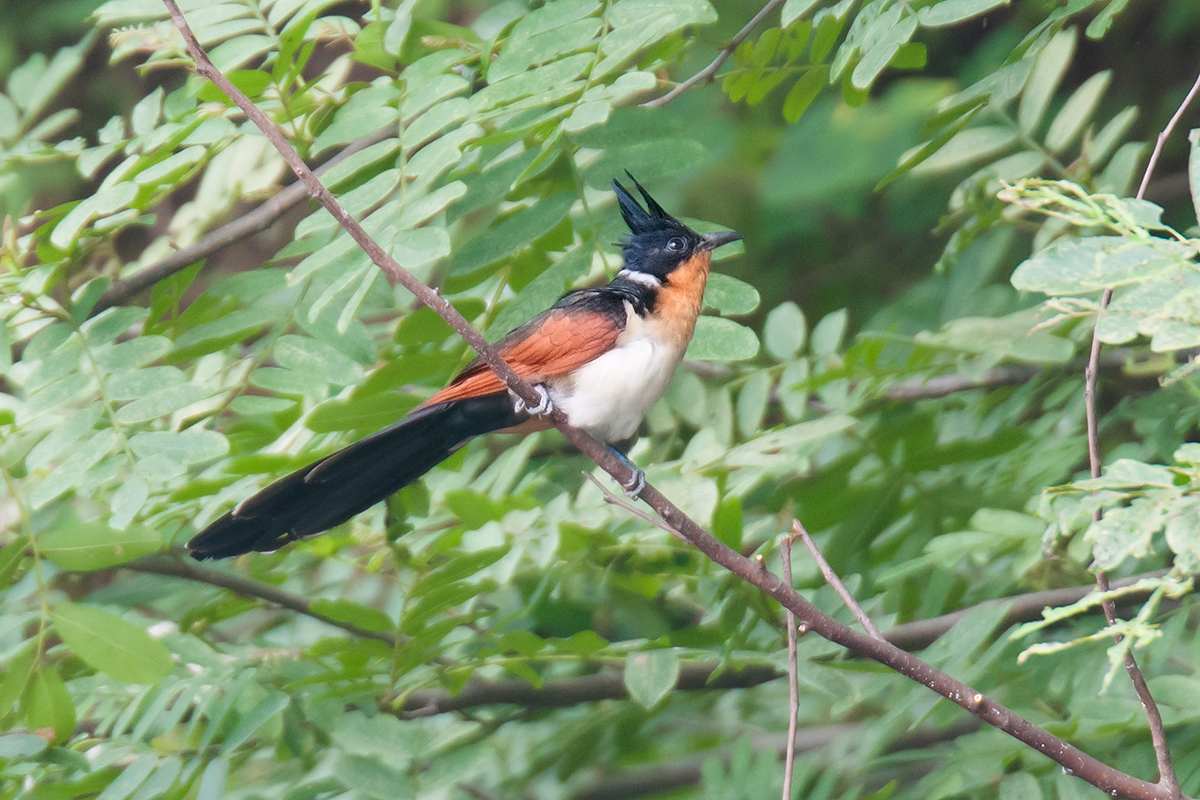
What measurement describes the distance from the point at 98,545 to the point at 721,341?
1.30m

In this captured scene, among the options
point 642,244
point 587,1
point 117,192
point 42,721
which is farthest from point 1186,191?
point 42,721

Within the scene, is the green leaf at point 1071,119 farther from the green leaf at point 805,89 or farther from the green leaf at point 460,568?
the green leaf at point 460,568

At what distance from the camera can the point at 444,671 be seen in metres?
2.46

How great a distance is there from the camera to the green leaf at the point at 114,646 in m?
2.29

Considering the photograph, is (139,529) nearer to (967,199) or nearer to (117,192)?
(117,192)

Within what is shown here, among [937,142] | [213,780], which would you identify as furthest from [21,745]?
[937,142]

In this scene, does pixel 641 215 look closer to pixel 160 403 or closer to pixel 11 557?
pixel 160 403

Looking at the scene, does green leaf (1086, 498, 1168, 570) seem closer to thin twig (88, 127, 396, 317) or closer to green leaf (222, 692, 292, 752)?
green leaf (222, 692, 292, 752)

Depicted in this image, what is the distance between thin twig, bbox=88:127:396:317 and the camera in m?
2.54

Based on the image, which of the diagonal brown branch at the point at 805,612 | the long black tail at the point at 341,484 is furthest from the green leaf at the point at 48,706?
the diagonal brown branch at the point at 805,612

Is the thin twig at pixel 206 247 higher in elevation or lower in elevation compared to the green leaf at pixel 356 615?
higher

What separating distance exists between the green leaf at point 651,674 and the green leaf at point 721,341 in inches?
23.0

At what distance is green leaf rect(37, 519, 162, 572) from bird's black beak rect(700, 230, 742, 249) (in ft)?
4.37

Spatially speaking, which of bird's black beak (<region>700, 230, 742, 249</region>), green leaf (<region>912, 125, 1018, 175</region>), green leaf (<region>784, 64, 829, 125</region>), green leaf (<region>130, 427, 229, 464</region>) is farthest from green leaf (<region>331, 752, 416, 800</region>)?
green leaf (<region>912, 125, 1018, 175</region>)
